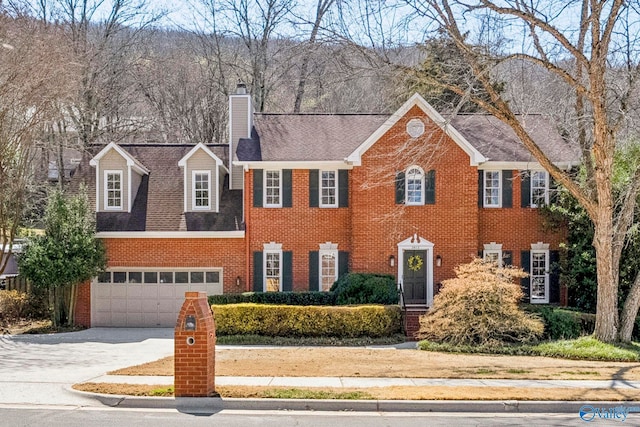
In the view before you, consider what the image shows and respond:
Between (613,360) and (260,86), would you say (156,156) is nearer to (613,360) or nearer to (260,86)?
(260,86)

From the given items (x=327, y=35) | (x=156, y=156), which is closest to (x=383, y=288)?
(x=327, y=35)

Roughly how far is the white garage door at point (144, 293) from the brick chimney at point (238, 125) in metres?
3.88

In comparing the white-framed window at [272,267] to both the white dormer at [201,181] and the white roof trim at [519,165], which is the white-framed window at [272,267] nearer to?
the white dormer at [201,181]

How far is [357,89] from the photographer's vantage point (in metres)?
43.9

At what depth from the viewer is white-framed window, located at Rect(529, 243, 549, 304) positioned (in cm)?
2573

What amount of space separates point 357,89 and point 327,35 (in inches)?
1046

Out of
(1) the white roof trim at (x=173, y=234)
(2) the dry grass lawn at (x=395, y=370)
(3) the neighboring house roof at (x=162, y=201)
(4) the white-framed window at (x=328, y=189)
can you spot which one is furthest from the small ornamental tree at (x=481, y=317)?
(3) the neighboring house roof at (x=162, y=201)

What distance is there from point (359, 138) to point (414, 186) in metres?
3.35

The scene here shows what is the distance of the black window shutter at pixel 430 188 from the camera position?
82.1 feet

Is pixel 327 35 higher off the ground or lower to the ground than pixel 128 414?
higher

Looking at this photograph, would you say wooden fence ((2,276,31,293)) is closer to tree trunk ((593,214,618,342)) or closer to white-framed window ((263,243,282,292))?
white-framed window ((263,243,282,292))

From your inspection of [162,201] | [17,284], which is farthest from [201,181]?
[17,284]

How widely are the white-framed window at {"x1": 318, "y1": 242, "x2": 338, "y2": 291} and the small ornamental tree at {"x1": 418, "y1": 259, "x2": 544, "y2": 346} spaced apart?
18.8 ft

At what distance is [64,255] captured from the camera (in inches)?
960
